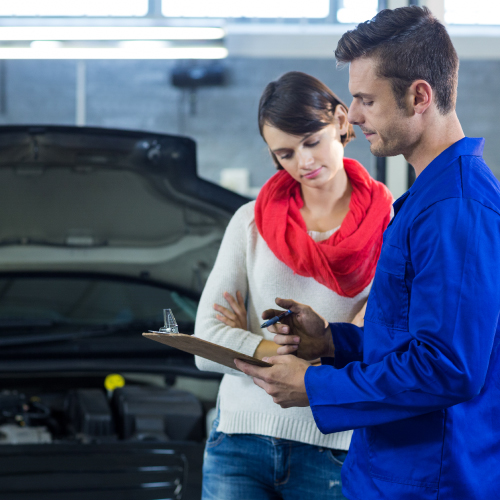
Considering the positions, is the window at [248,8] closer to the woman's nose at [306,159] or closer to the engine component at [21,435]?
the engine component at [21,435]

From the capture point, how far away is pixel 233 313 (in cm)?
114

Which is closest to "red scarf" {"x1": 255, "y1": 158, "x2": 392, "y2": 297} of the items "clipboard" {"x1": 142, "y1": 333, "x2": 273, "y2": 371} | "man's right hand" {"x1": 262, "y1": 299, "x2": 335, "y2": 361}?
"man's right hand" {"x1": 262, "y1": 299, "x2": 335, "y2": 361}

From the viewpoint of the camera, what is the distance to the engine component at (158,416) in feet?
5.28

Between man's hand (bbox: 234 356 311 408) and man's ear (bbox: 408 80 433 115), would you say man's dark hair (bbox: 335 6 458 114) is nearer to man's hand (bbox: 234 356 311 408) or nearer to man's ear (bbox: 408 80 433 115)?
man's ear (bbox: 408 80 433 115)

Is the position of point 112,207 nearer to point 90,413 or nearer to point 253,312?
point 90,413

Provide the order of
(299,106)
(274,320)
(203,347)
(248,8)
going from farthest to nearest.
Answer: (248,8) → (299,106) → (274,320) → (203,347)

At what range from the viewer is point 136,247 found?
1.76 metres

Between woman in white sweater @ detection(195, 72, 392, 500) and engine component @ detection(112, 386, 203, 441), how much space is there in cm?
50

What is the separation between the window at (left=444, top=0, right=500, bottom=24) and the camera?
5.54m

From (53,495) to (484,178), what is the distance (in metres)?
1.09

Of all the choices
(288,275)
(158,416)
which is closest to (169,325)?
(288,275)

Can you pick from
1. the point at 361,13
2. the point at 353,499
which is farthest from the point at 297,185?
the point at 361,13

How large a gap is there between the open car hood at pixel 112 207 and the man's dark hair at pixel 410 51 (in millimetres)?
945

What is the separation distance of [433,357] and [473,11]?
5.74 m
